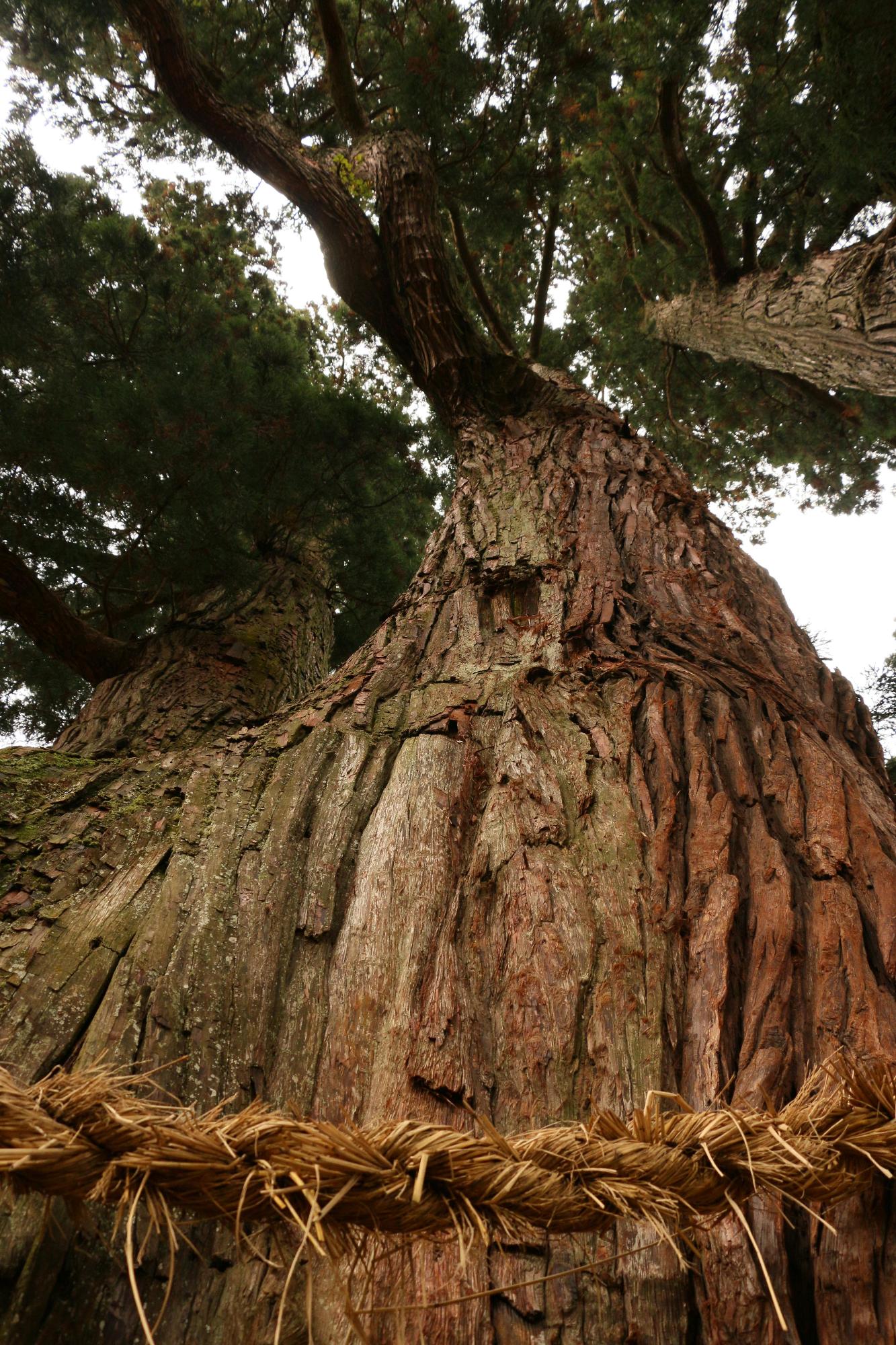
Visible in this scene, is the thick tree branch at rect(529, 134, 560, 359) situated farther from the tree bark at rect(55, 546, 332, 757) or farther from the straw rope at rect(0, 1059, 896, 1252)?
the straw rope at rect(0, 1059, 896, 1252)

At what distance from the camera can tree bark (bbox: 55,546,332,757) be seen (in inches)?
114

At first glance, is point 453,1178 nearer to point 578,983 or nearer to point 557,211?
point 578,983

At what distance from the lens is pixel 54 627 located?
132 inches

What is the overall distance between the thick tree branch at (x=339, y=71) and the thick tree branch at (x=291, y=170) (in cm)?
53

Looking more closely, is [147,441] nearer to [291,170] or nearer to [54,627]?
[54,627]

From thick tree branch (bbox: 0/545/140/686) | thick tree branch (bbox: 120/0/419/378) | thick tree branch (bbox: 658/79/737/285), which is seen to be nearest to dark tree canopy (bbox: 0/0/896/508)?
thick tree branch (bbox: 658/79/737/285)

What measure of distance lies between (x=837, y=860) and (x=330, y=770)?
107cm

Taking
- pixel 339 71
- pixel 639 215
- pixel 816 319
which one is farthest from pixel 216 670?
pixel 639 215

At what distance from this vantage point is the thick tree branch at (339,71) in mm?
4441

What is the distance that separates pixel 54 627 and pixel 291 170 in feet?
9.62

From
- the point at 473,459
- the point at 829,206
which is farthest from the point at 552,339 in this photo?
the point at 473,459

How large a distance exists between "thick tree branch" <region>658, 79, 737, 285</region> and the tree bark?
3.57 m

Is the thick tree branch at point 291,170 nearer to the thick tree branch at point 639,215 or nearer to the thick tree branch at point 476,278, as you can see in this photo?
the thick tree branch at point 476,278

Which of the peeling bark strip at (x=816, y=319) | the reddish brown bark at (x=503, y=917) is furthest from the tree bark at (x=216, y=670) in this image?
the peeling bark strip at (x=816, y=319)
